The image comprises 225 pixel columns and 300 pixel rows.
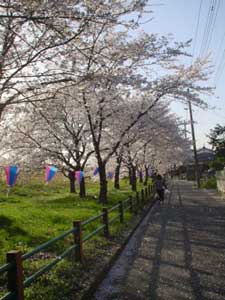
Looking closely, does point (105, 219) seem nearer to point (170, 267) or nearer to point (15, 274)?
point (170, 267)

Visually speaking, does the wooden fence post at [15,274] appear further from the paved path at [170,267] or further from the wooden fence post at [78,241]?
the wooden fence post at [78,241]

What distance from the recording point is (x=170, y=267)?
24.7 feet

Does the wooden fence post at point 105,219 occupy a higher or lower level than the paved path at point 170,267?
higher

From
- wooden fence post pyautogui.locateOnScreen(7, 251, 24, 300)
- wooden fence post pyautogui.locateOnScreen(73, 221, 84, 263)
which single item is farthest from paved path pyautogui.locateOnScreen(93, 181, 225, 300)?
wooden fence post pyautogui.locateOnScreen(7, 251, 24, 300)

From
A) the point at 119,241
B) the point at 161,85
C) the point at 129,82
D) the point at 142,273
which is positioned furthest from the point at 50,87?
the point at 161,85

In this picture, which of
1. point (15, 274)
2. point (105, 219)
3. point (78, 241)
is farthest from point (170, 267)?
point (15, 274)

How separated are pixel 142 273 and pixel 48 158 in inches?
759

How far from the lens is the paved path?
5.95 metres

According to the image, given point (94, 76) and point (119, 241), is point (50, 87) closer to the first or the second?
point (94, 76)

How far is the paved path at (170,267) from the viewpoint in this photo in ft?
19.5

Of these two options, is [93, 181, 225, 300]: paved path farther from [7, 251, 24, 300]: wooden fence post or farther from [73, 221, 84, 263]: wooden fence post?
[7, 251, 24, 300]: wooden fence post

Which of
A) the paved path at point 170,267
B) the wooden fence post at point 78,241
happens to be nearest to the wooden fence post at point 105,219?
the paved path at point 170,267

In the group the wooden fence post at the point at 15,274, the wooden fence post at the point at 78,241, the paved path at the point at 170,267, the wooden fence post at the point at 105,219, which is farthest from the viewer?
the wooden fence post at the point at 105,219

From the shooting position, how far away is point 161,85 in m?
19.5
